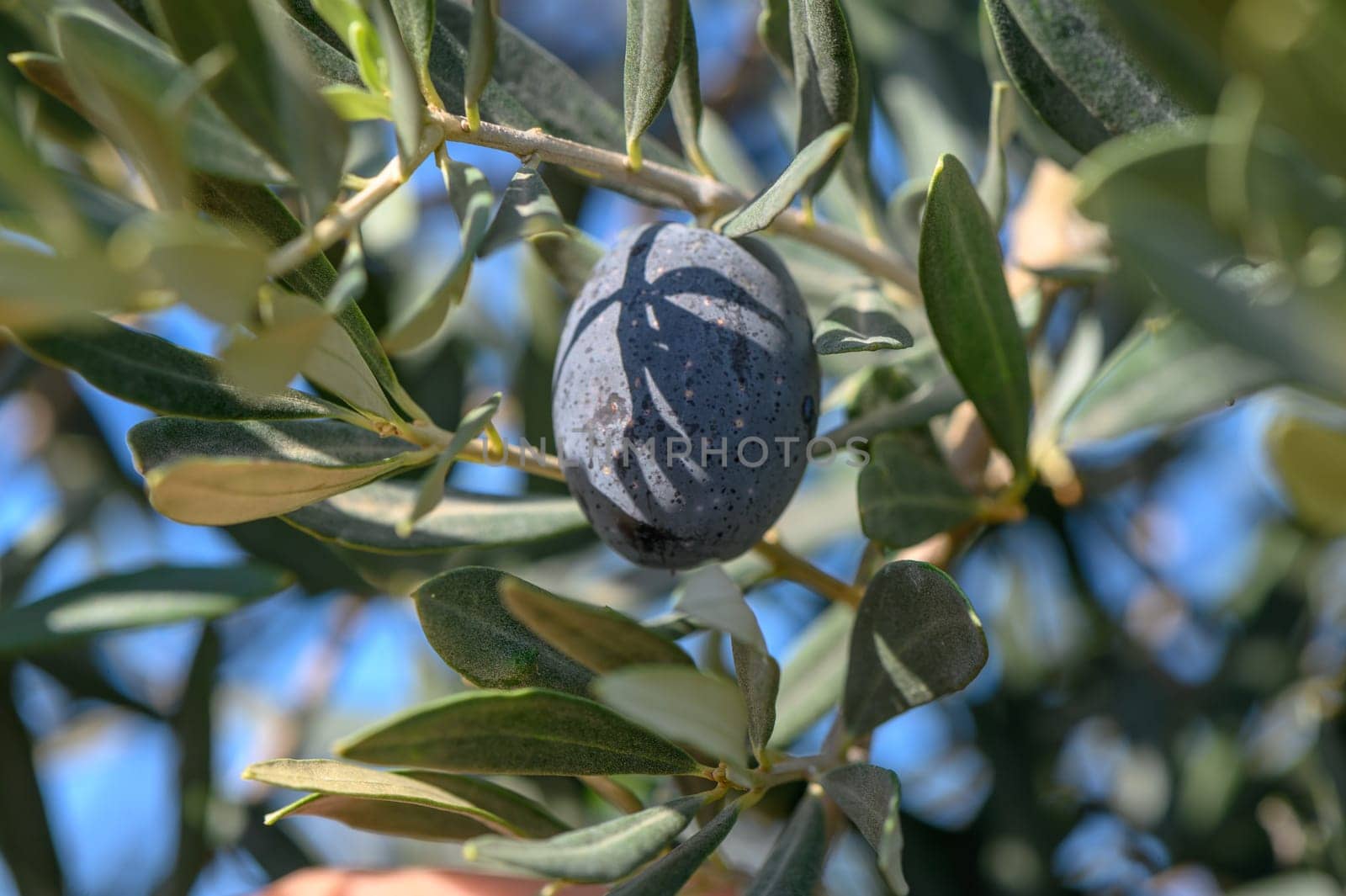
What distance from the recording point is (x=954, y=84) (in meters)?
1.52

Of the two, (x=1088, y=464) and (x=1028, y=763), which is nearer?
(x=1028, y=763)

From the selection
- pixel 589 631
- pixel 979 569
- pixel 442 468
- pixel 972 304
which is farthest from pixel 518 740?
pixel 979 569

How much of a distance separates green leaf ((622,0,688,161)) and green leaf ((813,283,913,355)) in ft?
0.59

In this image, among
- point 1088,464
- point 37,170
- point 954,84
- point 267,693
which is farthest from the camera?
point 267,693

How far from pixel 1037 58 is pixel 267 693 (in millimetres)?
1751

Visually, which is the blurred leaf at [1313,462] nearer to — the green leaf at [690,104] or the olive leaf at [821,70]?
the olive leaf at [821,70]

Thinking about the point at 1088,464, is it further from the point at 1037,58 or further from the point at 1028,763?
the point at 1037,58

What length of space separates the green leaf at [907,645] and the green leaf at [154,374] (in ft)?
1.20

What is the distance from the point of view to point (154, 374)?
0.68m

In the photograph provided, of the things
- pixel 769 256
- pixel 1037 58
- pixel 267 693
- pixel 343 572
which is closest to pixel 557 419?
pixel 769 256

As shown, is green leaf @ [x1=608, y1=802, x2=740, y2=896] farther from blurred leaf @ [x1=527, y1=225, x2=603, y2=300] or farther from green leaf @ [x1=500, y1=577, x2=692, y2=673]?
blurred leaf @ [x1=527, y1=225, x2=603, y2=300]

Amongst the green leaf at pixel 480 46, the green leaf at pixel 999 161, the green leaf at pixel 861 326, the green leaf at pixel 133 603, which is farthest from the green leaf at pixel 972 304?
the green leaf at pixel 133 603

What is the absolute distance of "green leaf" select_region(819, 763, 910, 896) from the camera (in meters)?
0.61

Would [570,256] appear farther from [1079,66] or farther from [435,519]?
[1079,66]
